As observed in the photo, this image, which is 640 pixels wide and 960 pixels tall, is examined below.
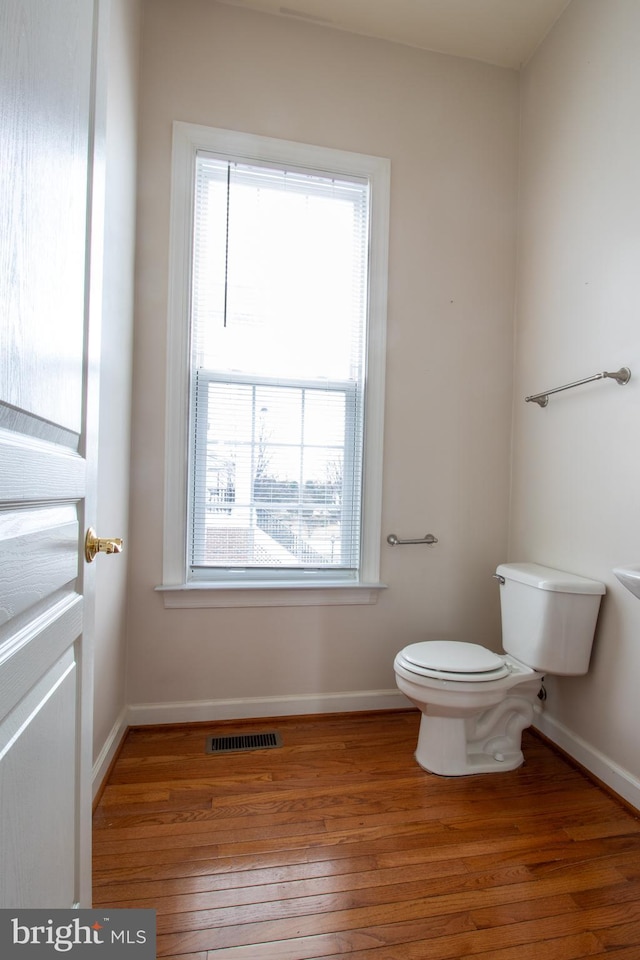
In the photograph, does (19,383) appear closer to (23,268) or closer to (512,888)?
(23,268)

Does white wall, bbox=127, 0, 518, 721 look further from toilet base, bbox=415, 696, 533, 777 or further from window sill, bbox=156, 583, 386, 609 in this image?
toilet base, bbox=415, 696, 533, 777

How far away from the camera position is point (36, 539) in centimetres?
61

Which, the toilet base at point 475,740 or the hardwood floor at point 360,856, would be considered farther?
the toilet base at point 475,740

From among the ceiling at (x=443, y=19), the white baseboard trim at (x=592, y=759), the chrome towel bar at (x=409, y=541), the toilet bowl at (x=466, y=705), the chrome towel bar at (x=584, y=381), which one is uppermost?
the ceiling at (x=443, y=19)

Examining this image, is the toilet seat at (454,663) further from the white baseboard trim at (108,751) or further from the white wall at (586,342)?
the white baseboard trim at (108,751)

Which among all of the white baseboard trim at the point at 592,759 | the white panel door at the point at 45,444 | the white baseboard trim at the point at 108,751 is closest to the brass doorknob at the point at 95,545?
the white panel door at the point at 45,444

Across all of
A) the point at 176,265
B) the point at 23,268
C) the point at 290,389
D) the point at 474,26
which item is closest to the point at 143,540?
the point at 290,389

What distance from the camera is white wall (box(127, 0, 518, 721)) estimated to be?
1.92m

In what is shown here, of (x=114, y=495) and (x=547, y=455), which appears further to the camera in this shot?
(x=547, y=455)

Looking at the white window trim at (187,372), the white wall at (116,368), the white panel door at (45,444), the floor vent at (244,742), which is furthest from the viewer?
the white window trim at (187,372)

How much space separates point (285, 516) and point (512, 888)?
1.40 meters

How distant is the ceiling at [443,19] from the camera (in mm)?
1943

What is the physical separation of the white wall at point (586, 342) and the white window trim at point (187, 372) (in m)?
0.68

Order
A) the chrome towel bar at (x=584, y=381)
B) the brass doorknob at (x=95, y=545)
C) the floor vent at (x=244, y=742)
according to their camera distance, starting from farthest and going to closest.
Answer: the floor vent at (x=244, y=742) → the chrome towel bar at (x=584, y=381) → the brass doorknob at (x=95, y=545)
